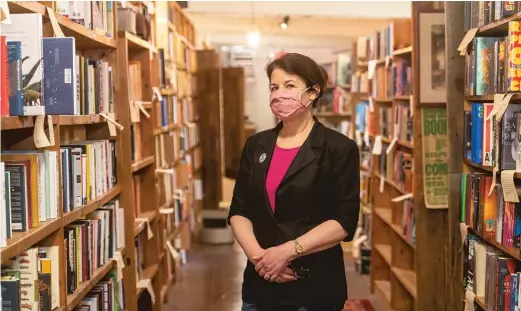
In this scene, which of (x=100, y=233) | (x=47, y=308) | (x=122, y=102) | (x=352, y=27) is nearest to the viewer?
(x=47, y=308)

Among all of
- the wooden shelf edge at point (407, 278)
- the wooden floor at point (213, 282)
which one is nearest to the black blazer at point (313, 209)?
the wooden shelf edge at point (407, 278)

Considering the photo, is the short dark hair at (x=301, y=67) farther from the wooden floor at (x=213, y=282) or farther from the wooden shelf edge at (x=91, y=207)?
the wooden floor at (x=213, y=282)

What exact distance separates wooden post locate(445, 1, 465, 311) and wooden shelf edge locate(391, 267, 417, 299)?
0.81 meters

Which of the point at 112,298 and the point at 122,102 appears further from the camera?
the point at 122,102

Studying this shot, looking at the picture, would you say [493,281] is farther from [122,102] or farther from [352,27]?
[352,27]

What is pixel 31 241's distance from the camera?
1.76 metres

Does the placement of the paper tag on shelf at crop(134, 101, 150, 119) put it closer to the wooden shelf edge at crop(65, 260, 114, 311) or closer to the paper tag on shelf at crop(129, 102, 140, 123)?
the paper tag on shelf at crop(129, 102, 140, 123)

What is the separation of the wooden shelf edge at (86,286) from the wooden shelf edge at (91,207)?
271mm

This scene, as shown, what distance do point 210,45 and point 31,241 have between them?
28.7 feet

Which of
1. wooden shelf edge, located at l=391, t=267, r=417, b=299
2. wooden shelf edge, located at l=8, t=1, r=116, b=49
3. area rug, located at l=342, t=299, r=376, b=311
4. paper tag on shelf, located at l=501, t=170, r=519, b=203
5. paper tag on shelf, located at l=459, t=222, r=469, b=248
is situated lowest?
Answer: area rug, located at l=342, t=299, r=376, b=311

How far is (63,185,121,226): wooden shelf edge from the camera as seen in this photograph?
2131 millimetres

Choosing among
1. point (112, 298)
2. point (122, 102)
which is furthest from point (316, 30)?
point (112, 298)

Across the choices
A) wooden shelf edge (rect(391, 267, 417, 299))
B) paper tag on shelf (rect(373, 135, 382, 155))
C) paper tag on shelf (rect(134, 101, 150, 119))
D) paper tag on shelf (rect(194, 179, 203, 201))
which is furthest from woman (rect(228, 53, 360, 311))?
paper tag on shelf (rect(194, 179, 203, 201))

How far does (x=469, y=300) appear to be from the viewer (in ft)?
8.75
